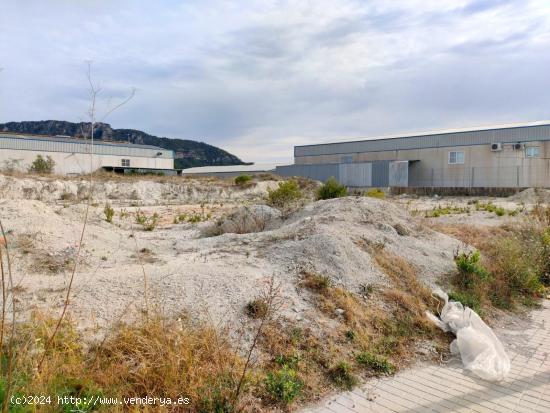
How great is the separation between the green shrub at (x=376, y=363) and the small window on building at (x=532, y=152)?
109 ft

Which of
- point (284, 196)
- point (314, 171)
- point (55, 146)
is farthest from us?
point (55, 146)

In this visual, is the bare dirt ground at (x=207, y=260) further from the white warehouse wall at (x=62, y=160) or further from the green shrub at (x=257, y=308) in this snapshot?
the white warehouse wall at (x=62, y=160)

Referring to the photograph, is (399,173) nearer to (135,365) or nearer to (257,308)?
(257,308)

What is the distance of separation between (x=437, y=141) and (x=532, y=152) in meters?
7.26

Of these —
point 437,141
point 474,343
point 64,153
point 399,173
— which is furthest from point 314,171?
point 474,343

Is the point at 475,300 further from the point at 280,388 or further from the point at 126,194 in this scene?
the point at 126,194

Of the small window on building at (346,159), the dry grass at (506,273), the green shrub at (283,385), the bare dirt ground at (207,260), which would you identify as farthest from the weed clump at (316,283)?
the small window on building at (346,159)

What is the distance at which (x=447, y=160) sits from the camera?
36.3 metres

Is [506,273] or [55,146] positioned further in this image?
[55,146]

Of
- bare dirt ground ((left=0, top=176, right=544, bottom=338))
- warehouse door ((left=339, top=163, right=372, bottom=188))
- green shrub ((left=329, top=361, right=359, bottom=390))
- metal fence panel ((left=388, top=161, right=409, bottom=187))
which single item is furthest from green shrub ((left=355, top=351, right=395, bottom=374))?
warehouse door ((left=339, top=163, right=372, bottom=188))

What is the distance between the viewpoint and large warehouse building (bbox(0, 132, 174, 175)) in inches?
1687

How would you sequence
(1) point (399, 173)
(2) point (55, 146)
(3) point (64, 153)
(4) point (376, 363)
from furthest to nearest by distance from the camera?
1. (3) point (64, 153)
2. (2) point (55, 146)
3. (1) point (399, 173)
4. (4) point (376, 363)

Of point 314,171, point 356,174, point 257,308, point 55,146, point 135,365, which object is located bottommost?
point 135,365

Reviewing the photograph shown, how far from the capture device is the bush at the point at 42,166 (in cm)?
3934
